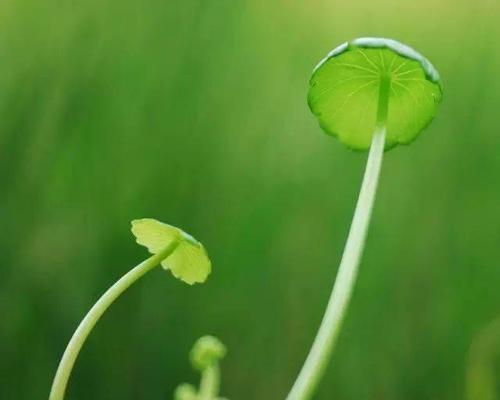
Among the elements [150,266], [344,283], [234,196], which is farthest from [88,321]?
[234,196]

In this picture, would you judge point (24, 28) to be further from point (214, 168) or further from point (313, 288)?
point (313, 288)

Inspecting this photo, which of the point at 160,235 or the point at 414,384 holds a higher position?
the point at 160,235

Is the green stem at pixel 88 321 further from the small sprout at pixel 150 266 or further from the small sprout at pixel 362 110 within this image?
the small sprout at pixel 362 110

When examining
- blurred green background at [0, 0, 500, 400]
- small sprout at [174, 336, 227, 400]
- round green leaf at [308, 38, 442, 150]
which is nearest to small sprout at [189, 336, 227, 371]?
small sprout at [174, 336, 227, 400]

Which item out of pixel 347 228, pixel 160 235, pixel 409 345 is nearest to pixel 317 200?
pixel 347 228

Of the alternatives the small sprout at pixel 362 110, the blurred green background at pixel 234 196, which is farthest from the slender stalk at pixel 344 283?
the blurred green background at pixel 234 196

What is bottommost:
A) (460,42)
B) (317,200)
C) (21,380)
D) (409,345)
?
(21,380)

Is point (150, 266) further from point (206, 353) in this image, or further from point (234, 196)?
point (234, 196)
